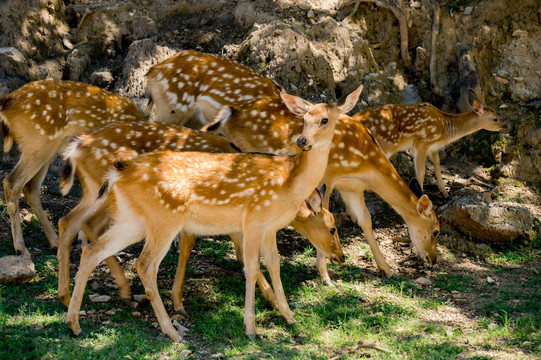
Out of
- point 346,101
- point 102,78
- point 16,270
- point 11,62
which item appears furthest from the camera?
point 102,78

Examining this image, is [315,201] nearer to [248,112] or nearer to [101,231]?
[248,112]

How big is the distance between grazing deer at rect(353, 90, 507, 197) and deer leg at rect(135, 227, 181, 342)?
3.84 m

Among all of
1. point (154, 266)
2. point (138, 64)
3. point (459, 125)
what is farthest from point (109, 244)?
point (459, 125)

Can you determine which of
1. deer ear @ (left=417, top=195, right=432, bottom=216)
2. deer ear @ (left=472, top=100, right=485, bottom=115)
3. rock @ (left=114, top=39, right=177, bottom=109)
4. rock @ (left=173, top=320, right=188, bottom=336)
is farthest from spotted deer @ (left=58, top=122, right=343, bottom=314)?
deer ear @ (left=472, top=100, right=485, bottom=115)

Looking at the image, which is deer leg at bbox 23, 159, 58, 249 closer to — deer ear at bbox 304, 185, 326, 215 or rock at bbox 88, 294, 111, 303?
rock at bbox 88, 294, 111, 303

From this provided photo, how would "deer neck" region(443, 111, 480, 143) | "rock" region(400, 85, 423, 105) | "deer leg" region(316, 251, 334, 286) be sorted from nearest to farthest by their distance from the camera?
"deer leg" region(316, 251, 334, 286) → "deer neck" region(443, 111, 480, 143) → "rock" region(400, 85, 423, 105)

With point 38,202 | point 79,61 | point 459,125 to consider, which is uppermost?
point 79,61

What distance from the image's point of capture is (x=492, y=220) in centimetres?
774

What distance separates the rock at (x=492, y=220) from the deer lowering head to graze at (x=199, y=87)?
2691 millimetres

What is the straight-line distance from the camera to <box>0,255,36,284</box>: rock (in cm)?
602

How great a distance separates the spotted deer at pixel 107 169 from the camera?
19.3 ft

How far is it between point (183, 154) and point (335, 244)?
69.0 inches

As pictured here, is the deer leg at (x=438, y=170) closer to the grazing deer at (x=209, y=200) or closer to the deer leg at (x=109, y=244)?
the grazing deer at (x=209, y=200)

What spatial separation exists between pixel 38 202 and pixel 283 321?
3.24 m
